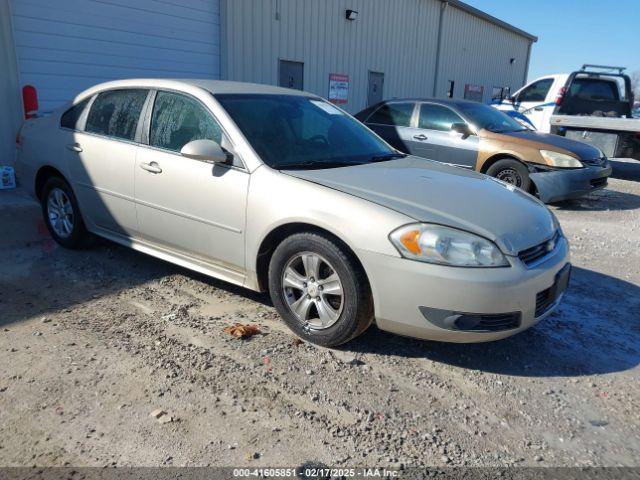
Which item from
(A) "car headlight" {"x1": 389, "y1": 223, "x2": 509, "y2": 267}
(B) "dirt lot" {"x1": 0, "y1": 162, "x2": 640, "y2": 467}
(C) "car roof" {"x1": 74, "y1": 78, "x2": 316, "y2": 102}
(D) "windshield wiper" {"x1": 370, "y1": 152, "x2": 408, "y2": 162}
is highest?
(C) "car roof" {"x1": 74, "y1": 78, "x2": 316, "y2": 102}

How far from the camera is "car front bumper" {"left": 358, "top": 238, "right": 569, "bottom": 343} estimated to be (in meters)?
2.80

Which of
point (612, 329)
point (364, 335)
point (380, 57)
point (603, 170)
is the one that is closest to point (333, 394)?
point (364, 335)

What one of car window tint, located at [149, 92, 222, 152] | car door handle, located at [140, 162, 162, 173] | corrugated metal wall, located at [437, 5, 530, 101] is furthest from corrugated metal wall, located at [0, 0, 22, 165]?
corrugated metal wall, located at [437, 5, 530, 101]

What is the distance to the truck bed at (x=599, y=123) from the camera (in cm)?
985

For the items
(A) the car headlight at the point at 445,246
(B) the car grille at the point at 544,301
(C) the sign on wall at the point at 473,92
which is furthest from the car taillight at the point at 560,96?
(A) the car headlight at the point at 445,246

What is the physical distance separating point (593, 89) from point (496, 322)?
11.4m

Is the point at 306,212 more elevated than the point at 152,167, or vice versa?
the point at 152,167

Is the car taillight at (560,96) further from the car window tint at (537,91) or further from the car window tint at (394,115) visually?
the car window tint at (394,115)

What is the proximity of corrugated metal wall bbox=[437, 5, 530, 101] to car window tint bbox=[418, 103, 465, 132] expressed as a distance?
1102 cm

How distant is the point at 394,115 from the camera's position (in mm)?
8586

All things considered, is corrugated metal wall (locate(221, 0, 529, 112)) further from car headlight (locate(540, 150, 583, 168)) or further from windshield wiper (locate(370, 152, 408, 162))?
windshield wiper (locate(370, 152, 408, 162))

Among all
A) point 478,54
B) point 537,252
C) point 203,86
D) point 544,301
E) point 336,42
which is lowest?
point 544,301

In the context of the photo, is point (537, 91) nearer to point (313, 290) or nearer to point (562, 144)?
point (562, 144)

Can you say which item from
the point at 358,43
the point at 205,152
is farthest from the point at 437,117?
the point at 358,43
